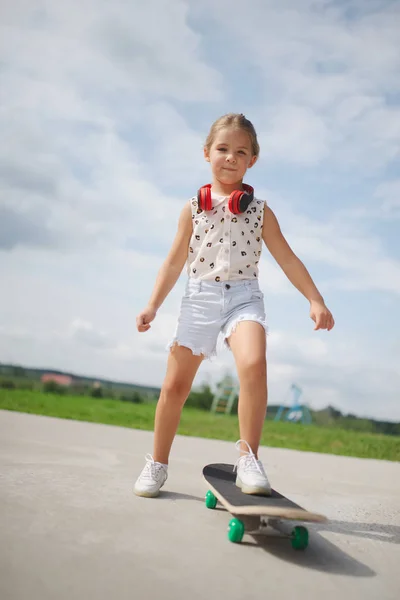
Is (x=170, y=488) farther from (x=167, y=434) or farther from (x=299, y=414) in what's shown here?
(x=299, y=414)

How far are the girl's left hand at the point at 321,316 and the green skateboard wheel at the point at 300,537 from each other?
3.41 ft

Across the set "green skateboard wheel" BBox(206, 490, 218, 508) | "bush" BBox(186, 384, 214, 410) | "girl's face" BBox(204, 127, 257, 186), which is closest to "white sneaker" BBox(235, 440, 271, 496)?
"green skateboard wheel" BBox(206, 490, 218, 508)

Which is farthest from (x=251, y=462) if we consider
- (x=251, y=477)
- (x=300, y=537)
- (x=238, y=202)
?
(x=238, y=202)

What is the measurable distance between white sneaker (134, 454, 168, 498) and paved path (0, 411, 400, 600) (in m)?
0.06

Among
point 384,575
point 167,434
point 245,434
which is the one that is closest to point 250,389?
point 245,434

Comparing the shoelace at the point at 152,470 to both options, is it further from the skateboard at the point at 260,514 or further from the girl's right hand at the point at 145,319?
the girl's right hand at the point at 145,319

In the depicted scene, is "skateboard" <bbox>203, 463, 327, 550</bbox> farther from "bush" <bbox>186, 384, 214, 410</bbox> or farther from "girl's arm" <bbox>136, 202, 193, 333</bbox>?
"bush" <bbox>186, 384, 214, 410</bbox>

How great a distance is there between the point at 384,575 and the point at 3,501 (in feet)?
5.03

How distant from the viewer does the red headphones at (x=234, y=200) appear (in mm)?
3047

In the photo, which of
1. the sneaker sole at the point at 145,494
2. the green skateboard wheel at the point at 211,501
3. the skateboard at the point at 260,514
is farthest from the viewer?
the sneaker sole at the point at 145,494

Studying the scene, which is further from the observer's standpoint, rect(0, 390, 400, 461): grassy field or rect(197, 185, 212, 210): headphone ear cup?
rect(0, 390, 400, 461): grassy field

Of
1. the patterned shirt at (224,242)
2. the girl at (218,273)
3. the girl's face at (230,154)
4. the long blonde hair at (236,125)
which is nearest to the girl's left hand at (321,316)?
the girl at (218,273)

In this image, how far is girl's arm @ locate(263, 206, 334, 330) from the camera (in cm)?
291

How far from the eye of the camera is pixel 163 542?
6.72 feet
